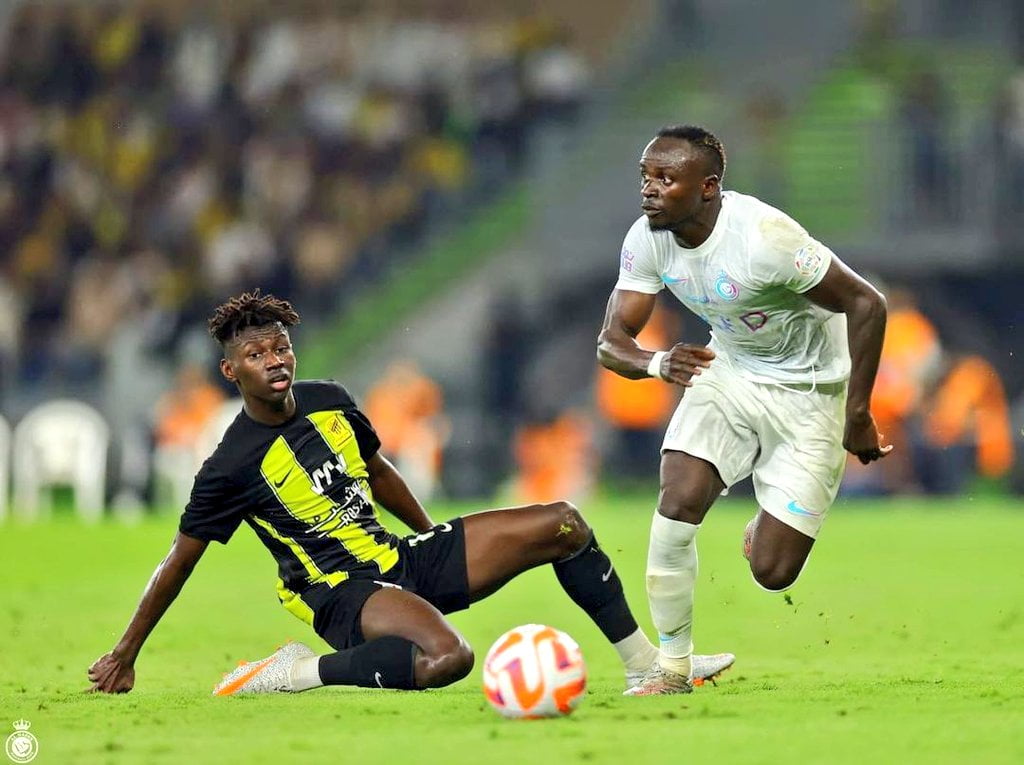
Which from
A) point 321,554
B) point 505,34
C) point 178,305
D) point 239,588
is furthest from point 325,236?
point 321,554

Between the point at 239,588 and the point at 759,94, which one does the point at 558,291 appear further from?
the point at 239,588

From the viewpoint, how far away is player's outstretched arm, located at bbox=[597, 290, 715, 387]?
6.97 m

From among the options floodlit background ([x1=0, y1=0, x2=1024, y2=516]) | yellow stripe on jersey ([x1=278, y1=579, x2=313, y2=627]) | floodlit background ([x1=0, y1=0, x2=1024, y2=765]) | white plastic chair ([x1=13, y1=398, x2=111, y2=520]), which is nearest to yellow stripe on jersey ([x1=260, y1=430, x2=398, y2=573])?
yellow stripe on jersey ([x1=278, y1=579, x2=313, y2=627])

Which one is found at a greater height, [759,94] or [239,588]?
[759,94]

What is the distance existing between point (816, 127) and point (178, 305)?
7504 mm

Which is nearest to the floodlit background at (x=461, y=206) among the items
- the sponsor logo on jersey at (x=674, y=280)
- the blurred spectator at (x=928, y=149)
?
the blurred spectator at (x=928, y=149)

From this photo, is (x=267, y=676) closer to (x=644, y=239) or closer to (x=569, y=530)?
(x=569, y=530)

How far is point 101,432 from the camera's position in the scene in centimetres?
2005

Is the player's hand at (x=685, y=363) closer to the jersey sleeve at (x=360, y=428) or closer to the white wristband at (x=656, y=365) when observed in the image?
the white wristband at (x=656, y=365)

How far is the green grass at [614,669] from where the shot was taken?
570 centimetres

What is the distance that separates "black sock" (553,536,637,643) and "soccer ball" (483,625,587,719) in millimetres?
874

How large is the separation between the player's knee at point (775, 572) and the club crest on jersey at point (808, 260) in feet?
3.94

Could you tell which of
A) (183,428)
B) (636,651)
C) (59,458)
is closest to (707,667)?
(636,651)

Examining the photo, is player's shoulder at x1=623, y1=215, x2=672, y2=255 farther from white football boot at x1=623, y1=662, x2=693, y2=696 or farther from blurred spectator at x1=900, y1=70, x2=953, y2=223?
blurred spectator at x1=900, y1=70, x2=953, y2=223
